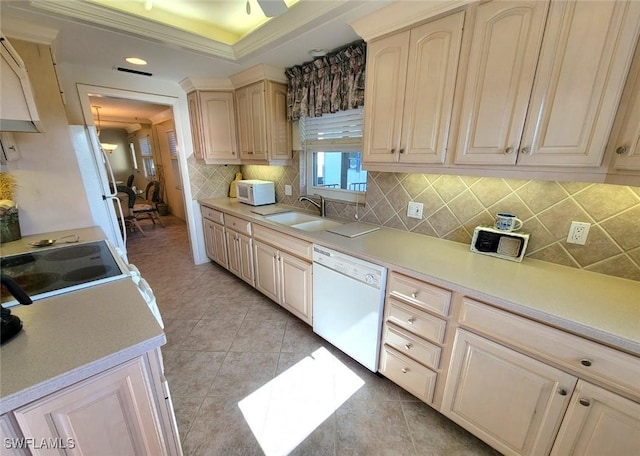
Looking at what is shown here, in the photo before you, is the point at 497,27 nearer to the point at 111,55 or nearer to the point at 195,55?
the point at 195,55

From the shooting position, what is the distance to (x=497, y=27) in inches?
46.6

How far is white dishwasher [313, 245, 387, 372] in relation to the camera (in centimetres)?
157

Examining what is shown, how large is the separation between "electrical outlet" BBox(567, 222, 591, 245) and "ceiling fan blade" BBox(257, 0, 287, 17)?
5.88ft

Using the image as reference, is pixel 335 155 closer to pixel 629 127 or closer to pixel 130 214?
pixel 629 127

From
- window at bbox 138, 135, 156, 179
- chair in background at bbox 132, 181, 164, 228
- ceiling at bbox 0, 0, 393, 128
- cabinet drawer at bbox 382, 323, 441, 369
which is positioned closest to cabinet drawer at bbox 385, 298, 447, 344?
cabinet drawer at bbox 382, 323, 441, 369

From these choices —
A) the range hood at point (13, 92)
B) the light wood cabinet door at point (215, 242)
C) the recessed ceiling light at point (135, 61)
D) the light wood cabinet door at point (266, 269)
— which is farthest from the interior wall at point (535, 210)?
the recessed ceiling light at point (135, 61)

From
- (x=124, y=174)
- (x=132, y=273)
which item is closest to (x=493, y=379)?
(x=132, y=273)

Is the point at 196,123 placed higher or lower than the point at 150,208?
higher

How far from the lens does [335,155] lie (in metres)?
2.49

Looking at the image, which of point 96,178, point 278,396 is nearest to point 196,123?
point 96,178

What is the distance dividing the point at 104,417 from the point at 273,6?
1.74 meters

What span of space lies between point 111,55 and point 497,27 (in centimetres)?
280

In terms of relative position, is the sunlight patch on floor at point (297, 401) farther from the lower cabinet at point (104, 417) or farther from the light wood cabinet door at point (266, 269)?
the light wood cabinet door at point (266, 269)

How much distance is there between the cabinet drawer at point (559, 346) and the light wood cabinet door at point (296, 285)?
45.0 inches
